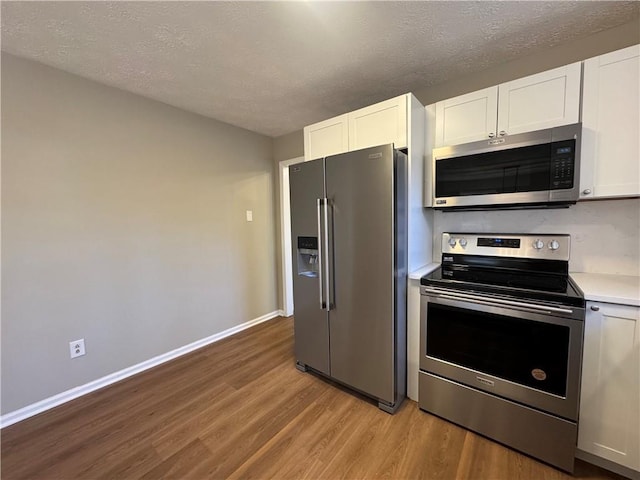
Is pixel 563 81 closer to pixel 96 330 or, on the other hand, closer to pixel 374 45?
pixel 374 45

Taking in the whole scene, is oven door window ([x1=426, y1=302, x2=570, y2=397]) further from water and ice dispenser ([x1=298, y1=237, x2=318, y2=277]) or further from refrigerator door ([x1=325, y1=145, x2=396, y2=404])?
water and ice dispenser ([x1=298, y1=237, x2=318, y2=277])

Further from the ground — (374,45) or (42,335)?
(374,45)

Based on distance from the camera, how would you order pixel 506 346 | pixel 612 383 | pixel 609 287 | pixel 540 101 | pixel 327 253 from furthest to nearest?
pixel 327 253, pixel 540 101, pixel 506 346, pixel 609 287, pixel 612 383

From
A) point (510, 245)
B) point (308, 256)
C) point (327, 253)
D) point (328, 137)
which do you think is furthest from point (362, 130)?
point (510, 245)

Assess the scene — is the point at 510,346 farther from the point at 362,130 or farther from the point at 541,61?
the point at 541,61

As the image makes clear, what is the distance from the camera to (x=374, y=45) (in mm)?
1761

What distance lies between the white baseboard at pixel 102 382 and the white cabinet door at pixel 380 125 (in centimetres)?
245

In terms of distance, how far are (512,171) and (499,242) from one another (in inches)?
20.8

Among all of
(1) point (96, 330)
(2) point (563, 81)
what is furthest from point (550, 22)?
(1) point (96, 330)

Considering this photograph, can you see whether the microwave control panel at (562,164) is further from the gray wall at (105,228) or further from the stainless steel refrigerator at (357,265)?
the gray wall at (105,228)

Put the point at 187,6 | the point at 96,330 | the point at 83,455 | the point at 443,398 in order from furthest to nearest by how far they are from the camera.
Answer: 1. the point at 96,330
2. the point at 443,398
3. the point at 83,455
4. the point at 187,6

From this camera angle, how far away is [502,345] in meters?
1.55

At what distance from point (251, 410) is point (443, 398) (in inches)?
51.2

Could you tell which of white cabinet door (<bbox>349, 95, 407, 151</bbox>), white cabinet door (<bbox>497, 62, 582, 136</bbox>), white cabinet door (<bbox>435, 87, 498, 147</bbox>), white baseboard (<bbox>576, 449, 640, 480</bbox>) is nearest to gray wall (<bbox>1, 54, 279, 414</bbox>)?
white cabinet door (<bbox>349, 95, 407, 151</bbox>)
